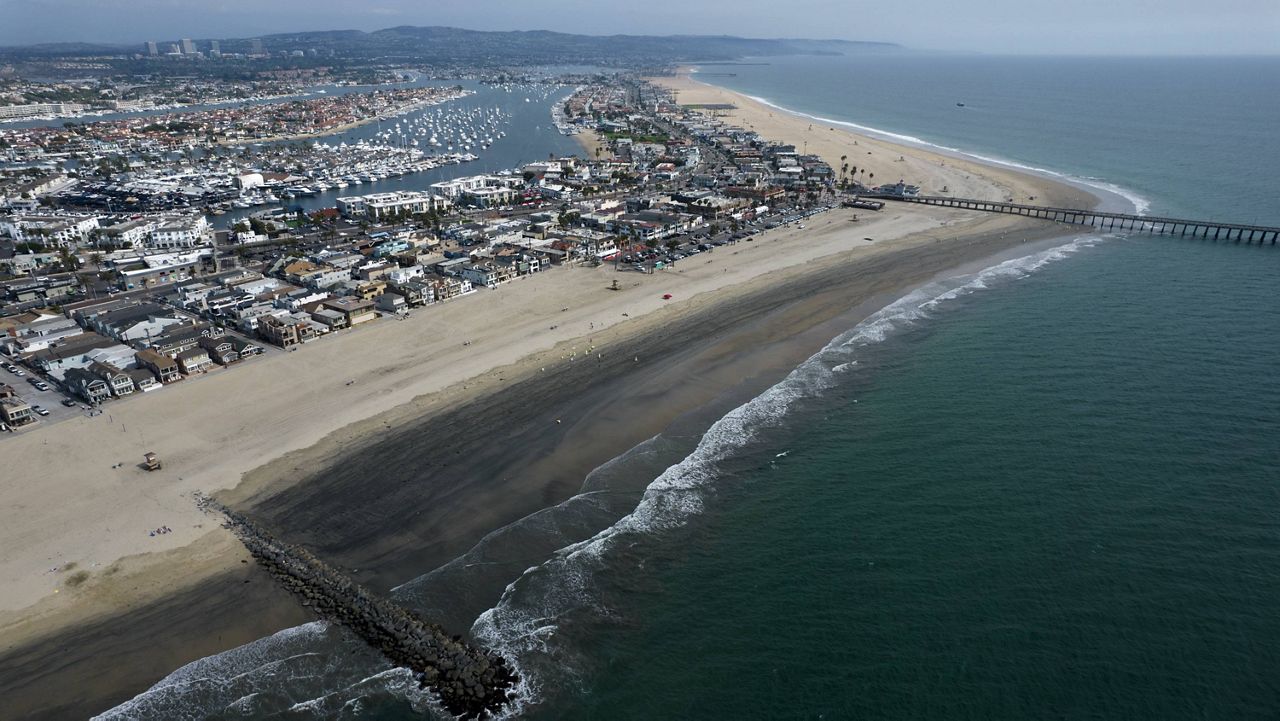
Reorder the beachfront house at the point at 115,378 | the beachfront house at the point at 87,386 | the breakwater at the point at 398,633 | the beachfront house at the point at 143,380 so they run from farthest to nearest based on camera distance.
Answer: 1. the beachfront house at the point at 143,380
2. the beachfront house at the point at 115,378
3. the beachfront house at the point at 87,386
4. the breakwater at the point at 398,633

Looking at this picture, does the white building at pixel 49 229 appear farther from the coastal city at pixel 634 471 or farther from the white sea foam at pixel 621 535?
the white sea foam at pixel 621 535

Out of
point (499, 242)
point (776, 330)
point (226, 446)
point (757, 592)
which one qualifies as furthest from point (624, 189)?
point (757, 592)

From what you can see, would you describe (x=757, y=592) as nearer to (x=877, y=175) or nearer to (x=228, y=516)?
(x=228, y=516)

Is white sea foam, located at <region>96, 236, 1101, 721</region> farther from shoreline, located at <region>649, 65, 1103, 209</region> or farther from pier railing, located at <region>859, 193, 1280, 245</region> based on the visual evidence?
shoreline, located at <region>649, 65, 1103, 209</region>

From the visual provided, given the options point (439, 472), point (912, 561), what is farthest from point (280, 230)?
point (912, 561)

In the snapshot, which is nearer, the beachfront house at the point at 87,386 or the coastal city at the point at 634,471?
the coastal city at the point at 634,471

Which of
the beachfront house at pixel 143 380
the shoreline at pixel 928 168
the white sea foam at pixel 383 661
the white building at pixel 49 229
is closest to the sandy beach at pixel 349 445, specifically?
the beachfront house at pixel 143 380

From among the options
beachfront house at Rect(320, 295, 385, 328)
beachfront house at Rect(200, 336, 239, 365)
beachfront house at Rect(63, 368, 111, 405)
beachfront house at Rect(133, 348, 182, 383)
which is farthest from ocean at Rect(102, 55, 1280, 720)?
beachfront house at Rect(320, 295, 385, 328)

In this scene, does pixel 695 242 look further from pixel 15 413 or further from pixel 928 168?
pixel 928 168
